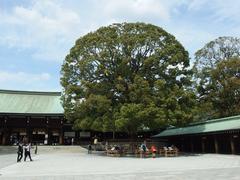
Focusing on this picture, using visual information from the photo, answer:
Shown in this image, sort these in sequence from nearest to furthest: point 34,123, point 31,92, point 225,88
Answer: point 225,88
point 34,123
point 31,92

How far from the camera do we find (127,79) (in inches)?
1204

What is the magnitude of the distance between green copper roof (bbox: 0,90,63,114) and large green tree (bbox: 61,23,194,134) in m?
14.3

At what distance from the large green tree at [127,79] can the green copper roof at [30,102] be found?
14278mm

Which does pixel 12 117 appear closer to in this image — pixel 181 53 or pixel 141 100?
pixel 141 100

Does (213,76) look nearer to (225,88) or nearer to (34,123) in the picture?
(225,88)

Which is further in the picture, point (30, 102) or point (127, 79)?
point (30, 102)

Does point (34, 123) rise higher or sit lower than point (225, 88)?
lower

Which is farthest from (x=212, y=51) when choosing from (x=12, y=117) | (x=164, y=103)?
(x=12, y=117)

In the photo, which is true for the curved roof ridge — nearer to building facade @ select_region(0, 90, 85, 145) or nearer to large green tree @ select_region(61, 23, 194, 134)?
building facade @ select_region(0, 90, 85, 145)

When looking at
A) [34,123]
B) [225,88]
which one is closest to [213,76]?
[225,88]

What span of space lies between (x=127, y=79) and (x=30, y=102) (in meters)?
23.7

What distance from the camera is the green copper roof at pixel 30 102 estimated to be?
45188 mm

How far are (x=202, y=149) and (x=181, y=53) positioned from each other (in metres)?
11.4

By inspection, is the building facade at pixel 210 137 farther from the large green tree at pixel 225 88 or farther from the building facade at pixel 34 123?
the building facade at pixel 34 123
